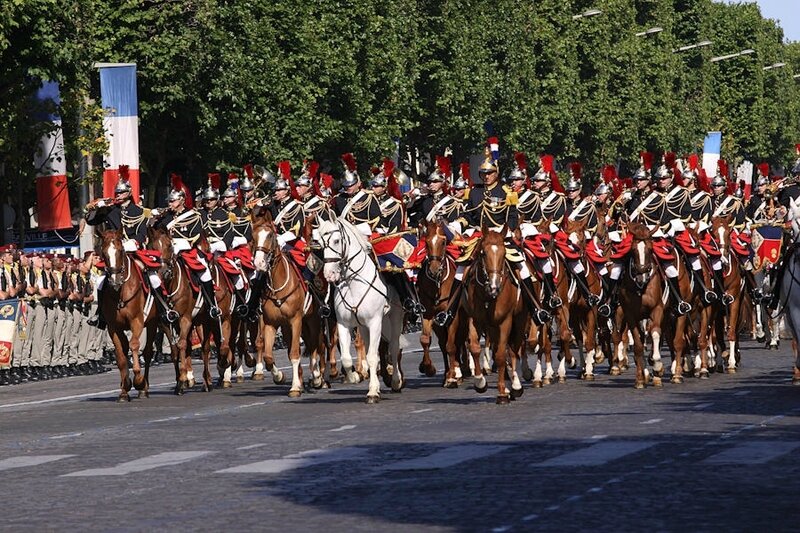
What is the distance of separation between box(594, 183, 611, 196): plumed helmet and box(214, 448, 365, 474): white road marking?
1587cm

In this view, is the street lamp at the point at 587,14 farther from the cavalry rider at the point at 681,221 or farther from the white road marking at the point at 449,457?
the white road marking at the point at 449,457

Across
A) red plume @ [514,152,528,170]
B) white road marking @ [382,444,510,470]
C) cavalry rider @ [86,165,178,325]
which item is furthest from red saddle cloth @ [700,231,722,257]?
white road marking @ [382,444,510,470]

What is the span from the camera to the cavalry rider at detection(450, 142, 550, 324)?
2645cm

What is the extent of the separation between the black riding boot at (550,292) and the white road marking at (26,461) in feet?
30.8

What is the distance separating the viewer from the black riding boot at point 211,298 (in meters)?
31.4

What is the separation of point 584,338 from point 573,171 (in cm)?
426

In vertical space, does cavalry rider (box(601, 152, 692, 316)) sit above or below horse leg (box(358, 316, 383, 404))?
above

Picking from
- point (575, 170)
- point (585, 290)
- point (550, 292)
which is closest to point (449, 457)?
point (550, 292)

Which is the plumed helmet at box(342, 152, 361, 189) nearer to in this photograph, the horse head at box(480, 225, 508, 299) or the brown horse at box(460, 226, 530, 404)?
the brown horse at box(460, 226, 530, 404)

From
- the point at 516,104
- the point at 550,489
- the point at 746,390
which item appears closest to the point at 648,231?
the point at 746,390

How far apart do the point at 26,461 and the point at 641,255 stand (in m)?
10.6

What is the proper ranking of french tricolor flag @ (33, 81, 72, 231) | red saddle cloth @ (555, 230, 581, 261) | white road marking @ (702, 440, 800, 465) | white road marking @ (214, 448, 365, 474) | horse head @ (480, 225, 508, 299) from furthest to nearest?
french tricolor flag @ (33, 81, 72, 231) → red saddle cloth @ (555, 230, 581, 261) → horse head @ (480, 225, 508, 299) → white road marking @ (214, 448, 365, 474) → white road marking @ (702, 440, 800, 465)

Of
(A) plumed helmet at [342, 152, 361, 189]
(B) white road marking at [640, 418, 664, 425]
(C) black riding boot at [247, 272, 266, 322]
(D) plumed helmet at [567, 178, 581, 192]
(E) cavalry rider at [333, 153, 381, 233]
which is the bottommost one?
(B) white road marking at [640, 418, 664, 425]

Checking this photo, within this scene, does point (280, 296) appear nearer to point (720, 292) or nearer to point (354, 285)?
point (354, 285)
